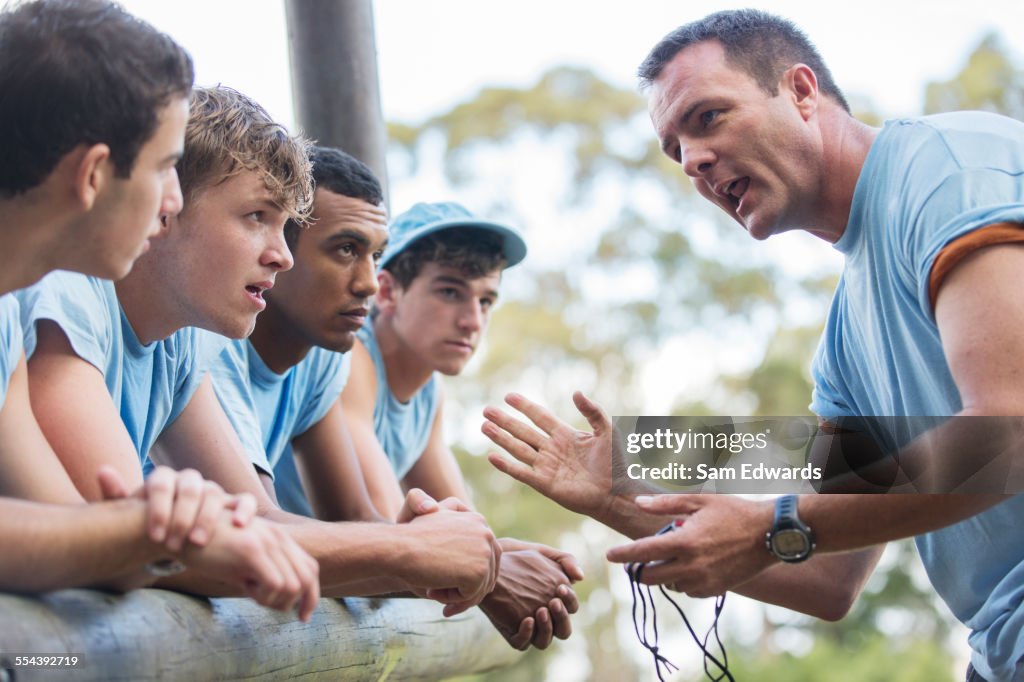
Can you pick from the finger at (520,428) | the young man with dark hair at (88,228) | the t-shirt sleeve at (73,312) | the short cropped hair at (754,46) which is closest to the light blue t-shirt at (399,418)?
the finger at (520,428)

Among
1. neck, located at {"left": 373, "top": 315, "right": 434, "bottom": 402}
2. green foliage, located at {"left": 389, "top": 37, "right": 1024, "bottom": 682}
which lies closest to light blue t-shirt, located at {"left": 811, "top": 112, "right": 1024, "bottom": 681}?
neck, located at {"left": 373, "top": 315, "right": 434, "bottom": 402}

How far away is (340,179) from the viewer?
10.9ft

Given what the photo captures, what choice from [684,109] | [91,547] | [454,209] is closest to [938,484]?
[684,109]

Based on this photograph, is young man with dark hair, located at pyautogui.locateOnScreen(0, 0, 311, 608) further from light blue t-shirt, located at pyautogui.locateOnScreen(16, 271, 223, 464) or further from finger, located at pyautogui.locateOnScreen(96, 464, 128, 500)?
light blue t-shirt, located at pyautogui.locateOnScreen(16, 271, 223, 464)

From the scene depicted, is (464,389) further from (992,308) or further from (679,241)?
(992,308)

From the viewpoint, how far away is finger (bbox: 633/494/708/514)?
2281 millimetres

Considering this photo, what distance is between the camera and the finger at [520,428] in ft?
8.84

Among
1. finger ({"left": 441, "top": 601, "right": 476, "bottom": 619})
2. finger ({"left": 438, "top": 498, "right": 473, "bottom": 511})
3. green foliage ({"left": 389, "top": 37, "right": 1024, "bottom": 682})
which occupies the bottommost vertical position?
green foliage ({"left": 389, "top": 37, "right": 1024, "bottom": 682})

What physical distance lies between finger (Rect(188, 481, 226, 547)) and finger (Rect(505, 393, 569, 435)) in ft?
3.57

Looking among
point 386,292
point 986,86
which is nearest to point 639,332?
point 986,86

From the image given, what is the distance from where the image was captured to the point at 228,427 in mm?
2613

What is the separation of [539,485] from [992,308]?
3.54 feet

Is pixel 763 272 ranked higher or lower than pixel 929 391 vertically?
lower

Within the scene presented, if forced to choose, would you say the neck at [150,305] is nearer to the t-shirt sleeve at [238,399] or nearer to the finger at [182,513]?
the t-shirt sleeve at [238,399]
